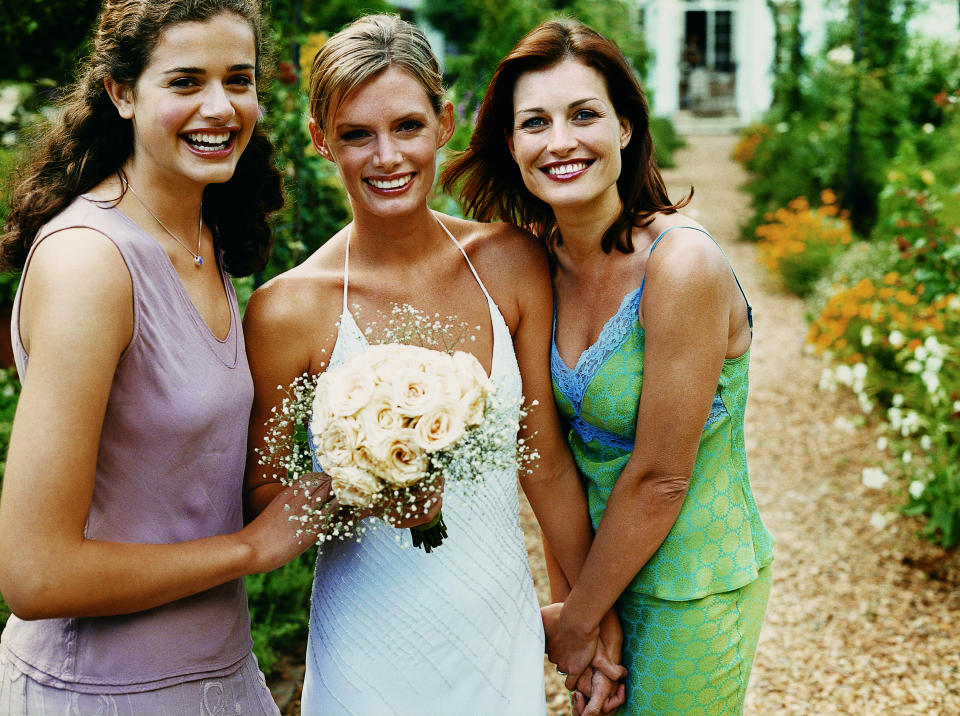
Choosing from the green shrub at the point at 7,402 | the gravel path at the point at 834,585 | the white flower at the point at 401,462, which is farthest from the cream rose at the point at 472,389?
the green shrub at the point at 7,402

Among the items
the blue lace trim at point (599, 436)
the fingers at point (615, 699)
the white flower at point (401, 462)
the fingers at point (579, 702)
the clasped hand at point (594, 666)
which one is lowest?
the fingers at point (579, 702)

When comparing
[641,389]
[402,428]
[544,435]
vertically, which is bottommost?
[544,435]

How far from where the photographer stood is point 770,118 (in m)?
18.2

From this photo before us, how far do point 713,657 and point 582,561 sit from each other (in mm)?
396

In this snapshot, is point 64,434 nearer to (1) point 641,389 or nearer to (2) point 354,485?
(2) point 354,485

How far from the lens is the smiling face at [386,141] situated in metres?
2.07

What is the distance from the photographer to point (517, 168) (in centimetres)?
254

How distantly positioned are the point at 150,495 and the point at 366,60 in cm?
106

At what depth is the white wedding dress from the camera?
212 cm

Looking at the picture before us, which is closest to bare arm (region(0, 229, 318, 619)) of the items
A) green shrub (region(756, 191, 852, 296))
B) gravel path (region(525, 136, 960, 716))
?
gravel path (region(525, 136, 960, 716))

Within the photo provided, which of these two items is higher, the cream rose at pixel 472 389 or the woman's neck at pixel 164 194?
the woman's neck at pixel 164 194

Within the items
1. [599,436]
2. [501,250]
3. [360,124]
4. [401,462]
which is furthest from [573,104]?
[401,462]

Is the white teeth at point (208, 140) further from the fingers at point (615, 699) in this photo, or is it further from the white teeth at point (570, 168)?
the fingers at point (615, 699)

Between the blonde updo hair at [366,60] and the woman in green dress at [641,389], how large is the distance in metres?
0.23
